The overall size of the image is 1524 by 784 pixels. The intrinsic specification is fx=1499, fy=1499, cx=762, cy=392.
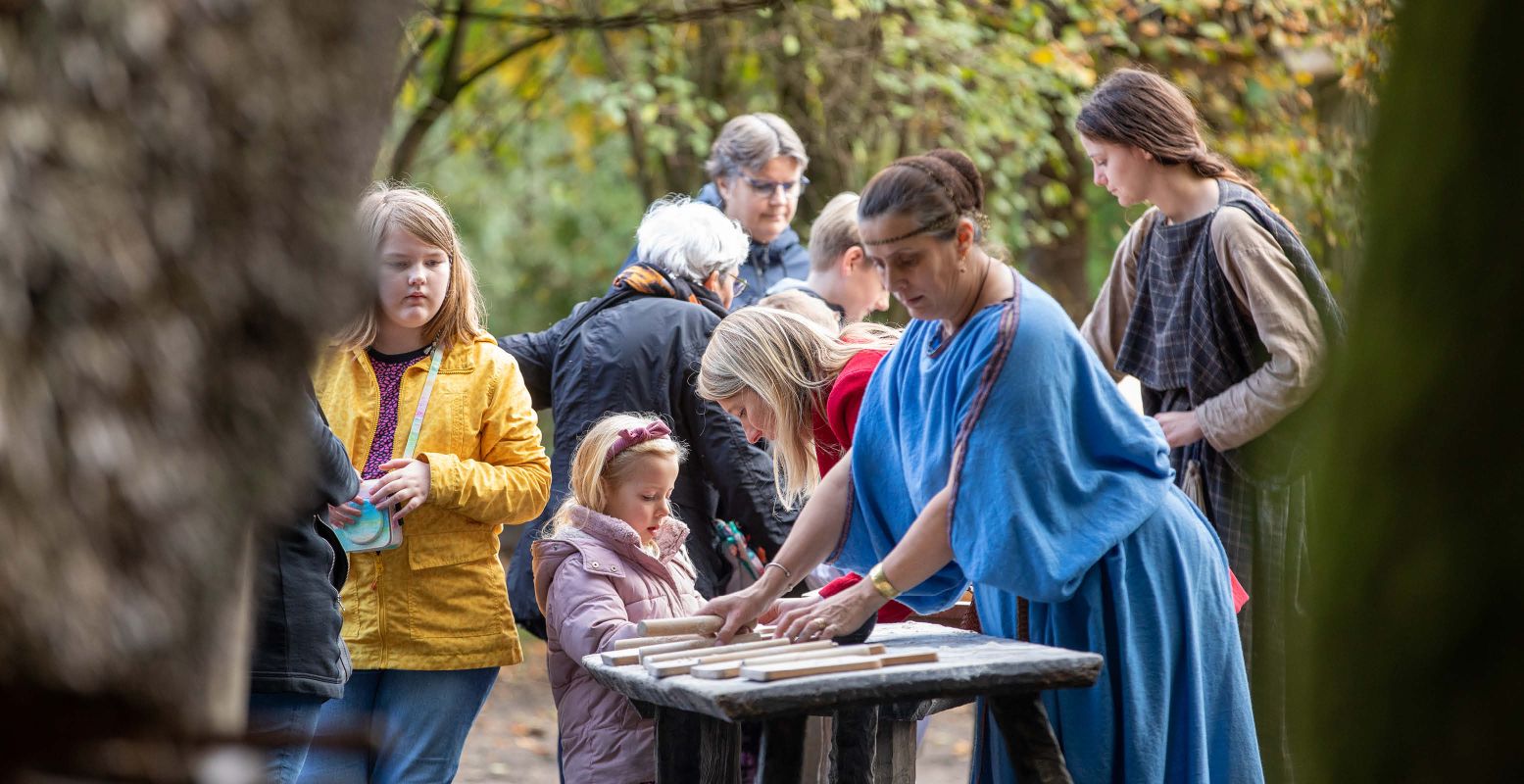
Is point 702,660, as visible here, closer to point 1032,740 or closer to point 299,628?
point 1032,740

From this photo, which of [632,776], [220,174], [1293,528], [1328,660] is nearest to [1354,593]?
[1328,660]

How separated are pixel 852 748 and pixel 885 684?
58cm

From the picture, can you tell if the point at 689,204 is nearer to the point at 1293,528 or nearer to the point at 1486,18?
the point at 1293,528

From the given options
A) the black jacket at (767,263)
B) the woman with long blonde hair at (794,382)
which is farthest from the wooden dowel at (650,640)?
the black jacket at (767,263)

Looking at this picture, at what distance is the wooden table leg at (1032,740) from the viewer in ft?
8.51

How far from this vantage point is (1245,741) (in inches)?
113

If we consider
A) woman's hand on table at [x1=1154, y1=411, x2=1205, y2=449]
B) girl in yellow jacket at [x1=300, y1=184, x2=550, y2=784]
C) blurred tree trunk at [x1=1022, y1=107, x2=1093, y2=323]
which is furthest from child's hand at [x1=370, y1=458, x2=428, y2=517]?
blurred tree trunk at [x1=1022, y1=107, x2=1093, y2=323]

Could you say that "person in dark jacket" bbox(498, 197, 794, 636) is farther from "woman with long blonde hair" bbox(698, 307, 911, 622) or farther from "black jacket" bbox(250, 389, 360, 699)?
"black jacket" bbox(250, 389, 360, 699)

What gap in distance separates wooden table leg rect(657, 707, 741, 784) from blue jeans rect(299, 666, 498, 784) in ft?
2.64

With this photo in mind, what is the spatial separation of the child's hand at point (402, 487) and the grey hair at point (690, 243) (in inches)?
45.8

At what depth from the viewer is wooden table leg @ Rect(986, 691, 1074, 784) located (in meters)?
2.59

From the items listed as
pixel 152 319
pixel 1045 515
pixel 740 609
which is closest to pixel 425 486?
pixel 740 609

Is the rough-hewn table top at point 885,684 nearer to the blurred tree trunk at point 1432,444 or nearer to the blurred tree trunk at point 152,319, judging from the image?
the blurred tree trunk at point 152,319

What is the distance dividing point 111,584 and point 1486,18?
1138 mm
